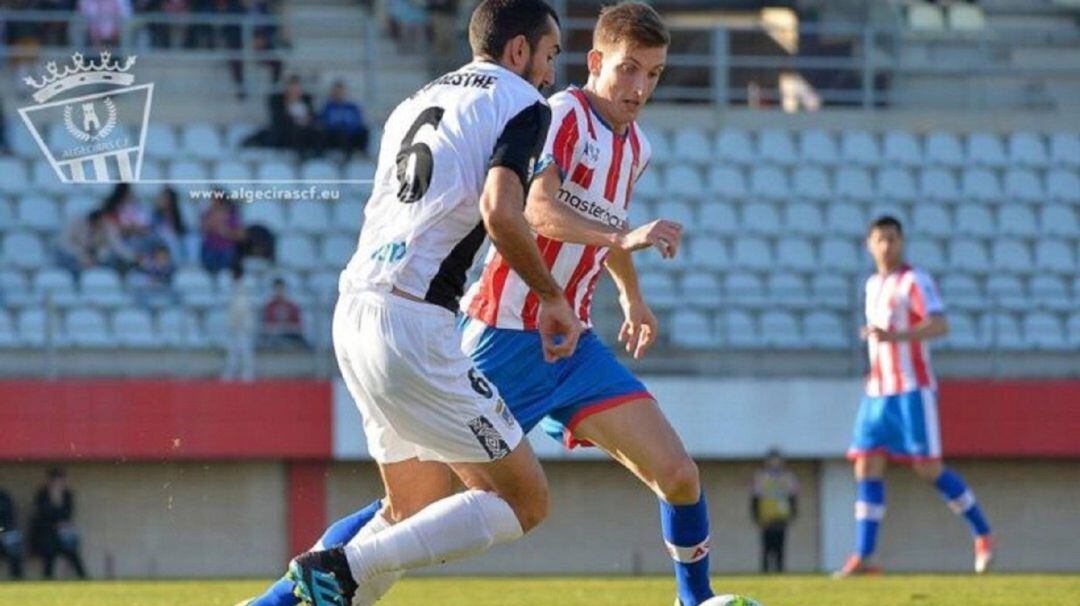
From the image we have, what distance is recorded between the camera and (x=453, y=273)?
7.34 meters

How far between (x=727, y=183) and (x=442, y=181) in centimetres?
1512

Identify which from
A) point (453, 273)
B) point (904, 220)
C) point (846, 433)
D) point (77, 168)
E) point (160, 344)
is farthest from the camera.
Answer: point (904, 220)

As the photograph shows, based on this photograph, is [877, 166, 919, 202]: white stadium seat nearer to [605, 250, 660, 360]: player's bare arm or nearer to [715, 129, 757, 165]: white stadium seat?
[715, 129, 757, 165]: white stadium seat

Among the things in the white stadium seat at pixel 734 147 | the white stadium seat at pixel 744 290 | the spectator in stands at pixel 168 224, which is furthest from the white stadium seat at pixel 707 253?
the spectator in stands at pixel 168 224

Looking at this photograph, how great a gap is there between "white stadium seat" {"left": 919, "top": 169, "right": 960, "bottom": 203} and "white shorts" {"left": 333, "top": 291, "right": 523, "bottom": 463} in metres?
15.7

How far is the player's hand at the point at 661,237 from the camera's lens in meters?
7.25

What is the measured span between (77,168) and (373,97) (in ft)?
13.9

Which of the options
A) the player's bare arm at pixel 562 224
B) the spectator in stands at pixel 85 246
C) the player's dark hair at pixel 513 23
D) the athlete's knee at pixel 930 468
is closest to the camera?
the player's dark hair at pixel 513 23

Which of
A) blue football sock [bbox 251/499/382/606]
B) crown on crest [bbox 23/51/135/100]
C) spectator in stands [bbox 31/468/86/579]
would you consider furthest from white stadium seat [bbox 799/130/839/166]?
blue football sock [bbox 251/499/382/606]

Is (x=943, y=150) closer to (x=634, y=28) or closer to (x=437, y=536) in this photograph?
(x=634, y=28)

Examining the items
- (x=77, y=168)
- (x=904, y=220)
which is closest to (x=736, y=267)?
(x=904, y=220)

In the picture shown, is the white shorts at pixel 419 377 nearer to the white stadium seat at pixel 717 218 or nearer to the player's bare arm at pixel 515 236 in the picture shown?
the player's bare arm at pixel 515 236

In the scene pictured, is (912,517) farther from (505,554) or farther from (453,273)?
(453,273)

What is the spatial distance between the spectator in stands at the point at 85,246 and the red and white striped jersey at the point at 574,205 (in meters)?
11.3
